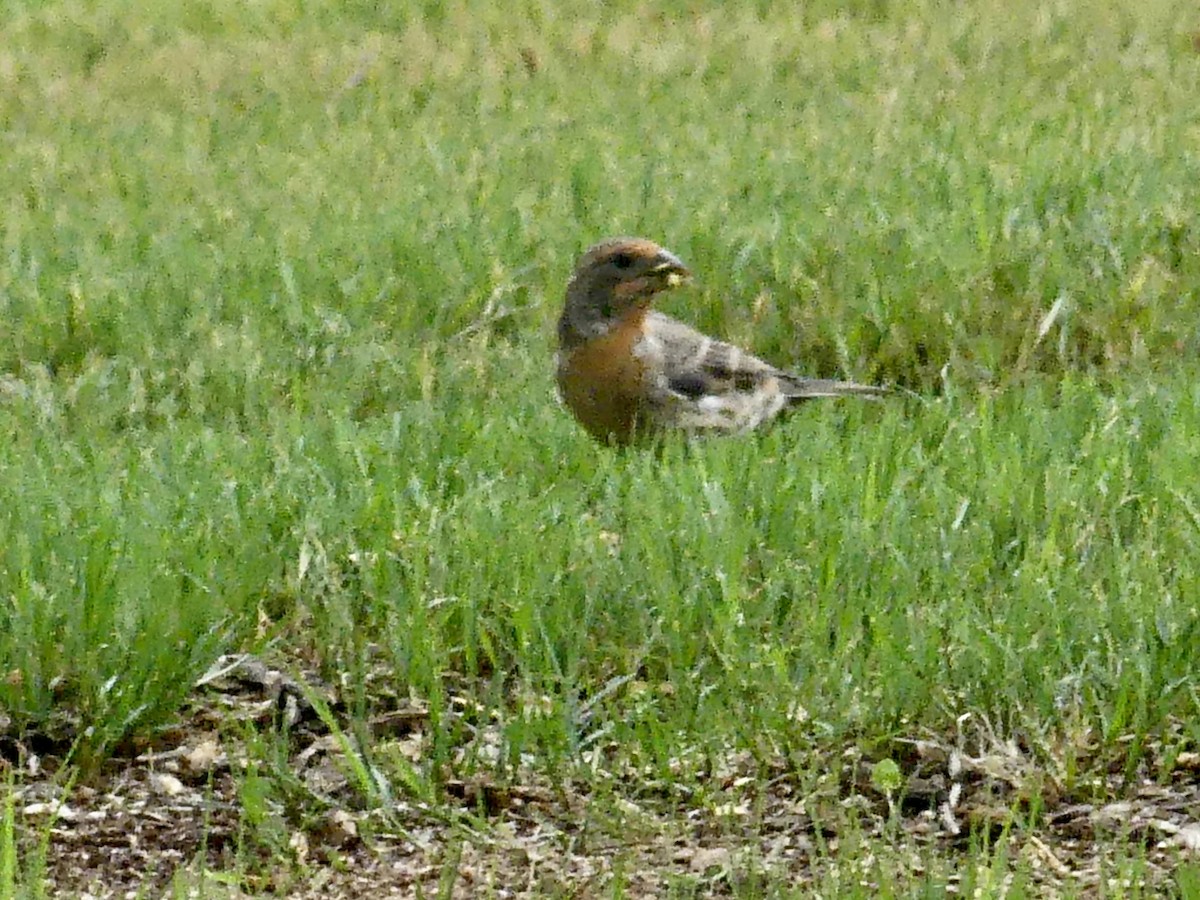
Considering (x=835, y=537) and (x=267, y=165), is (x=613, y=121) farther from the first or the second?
(x=835, y=537)

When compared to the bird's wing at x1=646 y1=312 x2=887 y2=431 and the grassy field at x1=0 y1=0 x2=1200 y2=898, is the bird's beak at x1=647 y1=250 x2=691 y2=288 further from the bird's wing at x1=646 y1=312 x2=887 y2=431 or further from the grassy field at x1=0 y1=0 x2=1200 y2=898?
the grassy field at x1=0 y1=0 x2=1200 y2=898

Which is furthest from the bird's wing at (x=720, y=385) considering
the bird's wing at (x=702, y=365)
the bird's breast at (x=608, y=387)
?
the bird's breast at (x=608, y=387)

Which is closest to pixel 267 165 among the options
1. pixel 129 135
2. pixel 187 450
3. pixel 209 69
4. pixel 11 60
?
pixel 129 135

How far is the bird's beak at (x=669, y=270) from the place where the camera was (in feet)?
19.7

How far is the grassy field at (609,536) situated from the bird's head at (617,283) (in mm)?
330

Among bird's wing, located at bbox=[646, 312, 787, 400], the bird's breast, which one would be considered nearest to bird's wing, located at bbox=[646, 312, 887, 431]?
bird's wing, located at bbox=[646, 312, 787, 400]

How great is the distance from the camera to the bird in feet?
19.1

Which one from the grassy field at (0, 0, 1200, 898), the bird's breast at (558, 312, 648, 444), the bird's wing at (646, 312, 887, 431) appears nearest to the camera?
the grassy field at (0, 0, 1200, 898)

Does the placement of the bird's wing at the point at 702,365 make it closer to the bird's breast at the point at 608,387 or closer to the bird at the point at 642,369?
the bird at the point at 642,369

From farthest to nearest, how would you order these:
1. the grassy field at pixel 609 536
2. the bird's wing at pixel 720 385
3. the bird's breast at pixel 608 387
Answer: the bird's wing at pixel 720 385 → the bird's breast at pixel 608 387 → the grassy field at pixel 609 536

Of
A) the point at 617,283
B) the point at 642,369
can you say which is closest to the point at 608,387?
the point at 642,369

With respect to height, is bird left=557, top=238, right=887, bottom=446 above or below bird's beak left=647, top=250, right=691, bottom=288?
below

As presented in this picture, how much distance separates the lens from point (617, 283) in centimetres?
604

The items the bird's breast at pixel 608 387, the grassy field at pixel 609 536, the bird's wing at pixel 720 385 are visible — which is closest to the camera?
the grassy field at pixel 609 536
